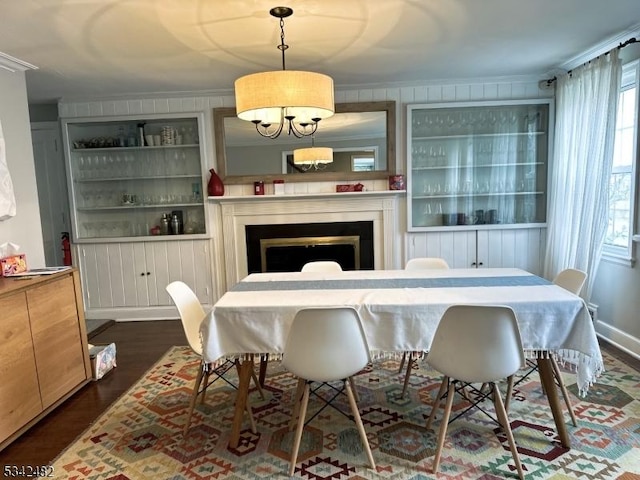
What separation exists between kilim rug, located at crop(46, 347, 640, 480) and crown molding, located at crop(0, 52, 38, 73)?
2622mm

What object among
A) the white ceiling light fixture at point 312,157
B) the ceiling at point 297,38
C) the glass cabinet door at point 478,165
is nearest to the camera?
the ceiling at point 297,38

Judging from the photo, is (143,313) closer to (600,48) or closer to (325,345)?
(325,345)

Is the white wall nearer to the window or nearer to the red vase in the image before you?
the red vase

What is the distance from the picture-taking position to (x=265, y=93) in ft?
6.88

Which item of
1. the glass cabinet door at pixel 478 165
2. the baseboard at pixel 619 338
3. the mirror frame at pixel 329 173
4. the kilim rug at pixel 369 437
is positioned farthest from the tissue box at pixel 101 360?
the baseboard at pixel 619 338

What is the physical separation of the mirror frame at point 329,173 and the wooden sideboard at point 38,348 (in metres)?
2.01

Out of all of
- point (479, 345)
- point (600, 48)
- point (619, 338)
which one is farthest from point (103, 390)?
point (600, 48)

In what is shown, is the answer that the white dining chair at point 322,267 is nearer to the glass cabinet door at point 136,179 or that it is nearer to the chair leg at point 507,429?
the chair leg at point 507,429

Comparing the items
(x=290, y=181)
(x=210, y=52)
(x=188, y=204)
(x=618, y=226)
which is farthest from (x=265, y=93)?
(x=618, y=226)

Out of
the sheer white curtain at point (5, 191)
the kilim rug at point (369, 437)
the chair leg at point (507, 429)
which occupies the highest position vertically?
the sheer white curtain at point (5, 191)

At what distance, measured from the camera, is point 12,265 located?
272 cm

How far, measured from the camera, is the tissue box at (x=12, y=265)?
8.75 ft

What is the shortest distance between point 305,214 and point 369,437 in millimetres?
2635

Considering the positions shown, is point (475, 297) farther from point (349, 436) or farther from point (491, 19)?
point (491, 19)
